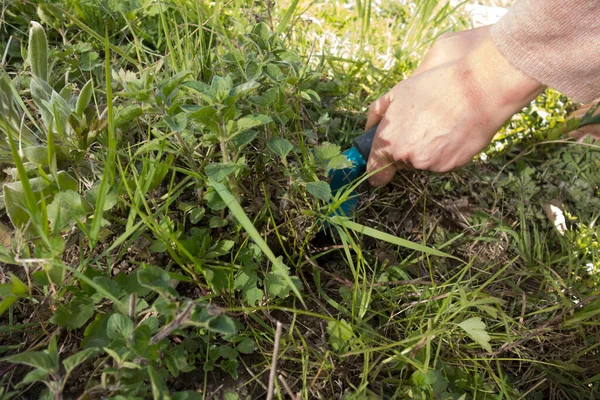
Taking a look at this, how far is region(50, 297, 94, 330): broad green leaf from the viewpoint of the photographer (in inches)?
39.5

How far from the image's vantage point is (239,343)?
1.17 m

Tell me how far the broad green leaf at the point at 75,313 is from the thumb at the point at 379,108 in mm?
1138

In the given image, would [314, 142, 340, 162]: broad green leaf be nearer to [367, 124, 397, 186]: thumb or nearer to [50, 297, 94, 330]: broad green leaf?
[367, 124, 397, 186]: thumb

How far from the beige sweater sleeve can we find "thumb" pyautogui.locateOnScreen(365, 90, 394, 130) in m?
0.39

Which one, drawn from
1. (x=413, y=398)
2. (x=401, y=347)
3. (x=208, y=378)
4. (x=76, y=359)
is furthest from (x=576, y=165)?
(x=76, y=359)

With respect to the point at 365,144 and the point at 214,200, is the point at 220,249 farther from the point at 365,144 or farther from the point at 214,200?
the point at 365,144

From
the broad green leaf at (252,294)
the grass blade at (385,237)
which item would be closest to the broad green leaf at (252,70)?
the grass blade at (385,237)

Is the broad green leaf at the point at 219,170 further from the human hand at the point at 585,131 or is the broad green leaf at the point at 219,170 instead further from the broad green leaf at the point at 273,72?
the human hand at the point at 585,131

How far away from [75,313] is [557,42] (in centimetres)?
143

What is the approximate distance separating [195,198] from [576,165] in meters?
1.56

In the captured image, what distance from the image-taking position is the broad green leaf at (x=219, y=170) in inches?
41.0

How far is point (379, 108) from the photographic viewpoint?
1.71 meters

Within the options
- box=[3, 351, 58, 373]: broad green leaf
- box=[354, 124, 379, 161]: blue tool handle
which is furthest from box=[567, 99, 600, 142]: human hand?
box=[3, 351, 58, 373]: broad green leaf

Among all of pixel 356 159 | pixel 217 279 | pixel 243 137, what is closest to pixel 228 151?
pixel 243 137
